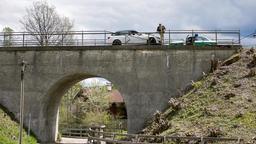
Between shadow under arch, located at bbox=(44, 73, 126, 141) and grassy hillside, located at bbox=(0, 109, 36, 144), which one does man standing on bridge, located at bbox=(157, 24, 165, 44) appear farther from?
grassy hillside, located at bbox=(0, 109, 36, 144)

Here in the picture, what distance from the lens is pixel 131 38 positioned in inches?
1507

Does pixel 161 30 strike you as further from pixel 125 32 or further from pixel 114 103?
pixel 114 103

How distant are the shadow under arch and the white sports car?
131 inches

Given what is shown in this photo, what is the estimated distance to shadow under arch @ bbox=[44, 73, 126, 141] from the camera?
125 ft

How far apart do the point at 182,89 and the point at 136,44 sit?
5.39 metres

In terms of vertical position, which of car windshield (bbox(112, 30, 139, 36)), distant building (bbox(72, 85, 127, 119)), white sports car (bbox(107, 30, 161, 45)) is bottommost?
distant building (bbox(72, 85, 127, 119))

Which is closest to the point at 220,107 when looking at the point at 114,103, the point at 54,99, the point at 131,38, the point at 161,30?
the point at 161,30

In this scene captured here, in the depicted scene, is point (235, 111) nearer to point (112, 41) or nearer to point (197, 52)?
point (197, 52)

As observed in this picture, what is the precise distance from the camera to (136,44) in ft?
124

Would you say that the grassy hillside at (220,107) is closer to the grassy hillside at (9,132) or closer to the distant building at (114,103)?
the grassy hillside at (9,132)

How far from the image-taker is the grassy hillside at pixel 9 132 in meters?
33.0

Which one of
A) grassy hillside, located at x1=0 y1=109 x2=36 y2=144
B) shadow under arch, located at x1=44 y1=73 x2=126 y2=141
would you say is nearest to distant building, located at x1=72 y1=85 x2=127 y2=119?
shadow under arch, located at x1=44 y1=73 x2=126 y2=141

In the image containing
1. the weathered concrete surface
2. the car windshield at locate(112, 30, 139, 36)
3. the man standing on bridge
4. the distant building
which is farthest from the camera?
the distant building

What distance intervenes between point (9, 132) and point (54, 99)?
20.1 feet
